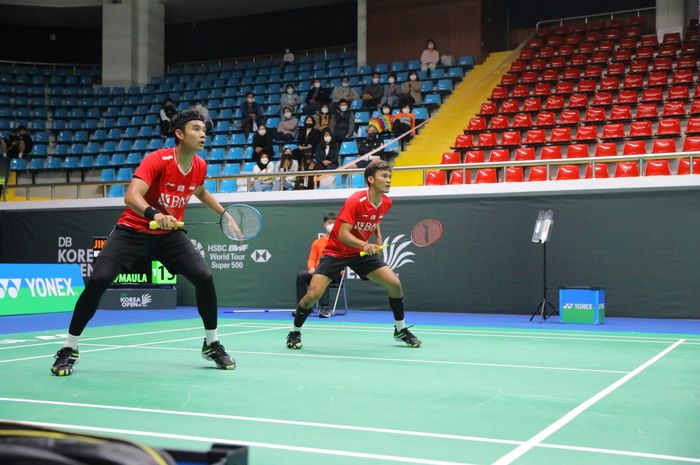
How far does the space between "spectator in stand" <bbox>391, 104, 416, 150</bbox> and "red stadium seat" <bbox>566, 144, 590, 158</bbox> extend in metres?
3.61

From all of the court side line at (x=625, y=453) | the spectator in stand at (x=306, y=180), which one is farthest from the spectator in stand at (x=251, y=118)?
the court side line at (x=625, y=453)

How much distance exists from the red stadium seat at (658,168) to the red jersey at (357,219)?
7.32 metres

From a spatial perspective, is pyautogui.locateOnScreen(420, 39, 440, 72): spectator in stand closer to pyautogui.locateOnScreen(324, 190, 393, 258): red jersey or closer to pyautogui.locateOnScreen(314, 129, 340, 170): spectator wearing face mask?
pyautogui.locateOnScreen(314, 129, 340, 170): spectator wearing face mask

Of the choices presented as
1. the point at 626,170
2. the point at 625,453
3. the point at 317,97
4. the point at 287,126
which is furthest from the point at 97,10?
the point at 625,453

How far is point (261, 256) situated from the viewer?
16328 mm

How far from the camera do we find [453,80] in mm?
20547

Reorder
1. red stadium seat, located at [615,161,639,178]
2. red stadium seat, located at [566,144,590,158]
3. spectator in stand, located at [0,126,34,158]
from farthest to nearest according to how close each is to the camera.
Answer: spectator in stand, located at [0,126,34,158] < red stadium seat, located at [566,144,590,158] < red stadium seat, located at [615,161,639,178]

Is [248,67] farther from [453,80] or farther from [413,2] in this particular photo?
[453,80]

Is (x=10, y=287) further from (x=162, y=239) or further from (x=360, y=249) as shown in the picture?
(x=162, y=239)

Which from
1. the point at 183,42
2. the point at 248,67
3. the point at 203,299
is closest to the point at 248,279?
the point at 203,299

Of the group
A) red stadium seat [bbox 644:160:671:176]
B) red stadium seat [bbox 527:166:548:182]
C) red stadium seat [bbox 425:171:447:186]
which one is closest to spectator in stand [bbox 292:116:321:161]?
red stadium seat [bbox 425:171:447:186]

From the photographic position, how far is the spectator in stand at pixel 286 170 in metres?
16.3

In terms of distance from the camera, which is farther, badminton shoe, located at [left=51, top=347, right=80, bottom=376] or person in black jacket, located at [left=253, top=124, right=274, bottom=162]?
person in black jacket, located at [left=253, top=124, right=274, bottom=162]

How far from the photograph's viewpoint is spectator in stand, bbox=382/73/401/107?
19.1 meters
